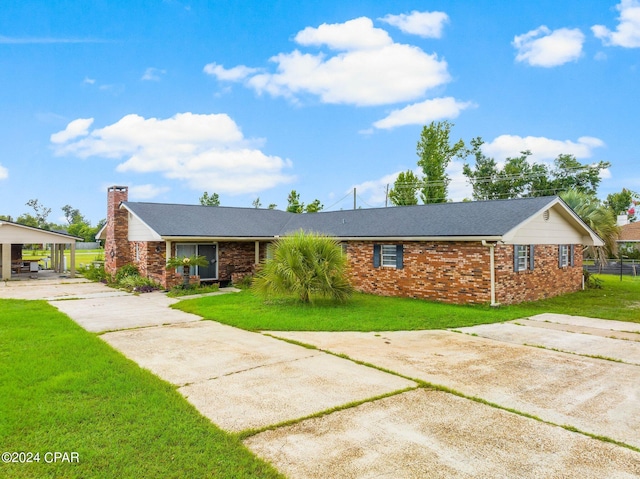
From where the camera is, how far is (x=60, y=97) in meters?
21.4

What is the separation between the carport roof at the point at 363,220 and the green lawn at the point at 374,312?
7.75 feet

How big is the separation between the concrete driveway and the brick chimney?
1147cm

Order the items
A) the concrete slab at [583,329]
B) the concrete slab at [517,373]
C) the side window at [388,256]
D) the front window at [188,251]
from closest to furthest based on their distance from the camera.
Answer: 1. the concrete slab at [517,373]
2. the concrete slab at [583,329]
3. the side window at [388,256]
4. the front window at [188,251]

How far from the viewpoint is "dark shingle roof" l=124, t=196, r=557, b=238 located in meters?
13.6

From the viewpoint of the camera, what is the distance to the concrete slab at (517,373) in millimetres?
4746

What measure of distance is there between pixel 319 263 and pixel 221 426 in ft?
27.0

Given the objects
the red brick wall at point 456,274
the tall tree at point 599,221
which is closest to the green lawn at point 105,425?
the red brick wall at point 456,274

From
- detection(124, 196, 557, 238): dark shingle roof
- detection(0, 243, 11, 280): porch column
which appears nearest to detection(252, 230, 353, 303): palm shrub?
detection(124, 196, 557, 238): dark shingle roof

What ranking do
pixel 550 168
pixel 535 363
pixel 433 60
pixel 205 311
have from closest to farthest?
pixel 535 363 → pixel 205 311 → pixel 433 60 → pixel 550 168

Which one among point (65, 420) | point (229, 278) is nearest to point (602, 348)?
point (65, 420)

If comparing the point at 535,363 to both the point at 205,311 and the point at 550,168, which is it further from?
the point at 550,168

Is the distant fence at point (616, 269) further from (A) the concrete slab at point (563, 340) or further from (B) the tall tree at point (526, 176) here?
(A) the concrete slab at point (563, 340)

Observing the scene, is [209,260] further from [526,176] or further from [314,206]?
[526,176]

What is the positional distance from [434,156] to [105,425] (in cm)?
3774
